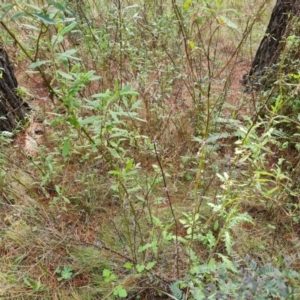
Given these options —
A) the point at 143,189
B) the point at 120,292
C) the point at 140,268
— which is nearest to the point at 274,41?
the point at 143,189

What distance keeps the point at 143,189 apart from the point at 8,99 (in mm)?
1397

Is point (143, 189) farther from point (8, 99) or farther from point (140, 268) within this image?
point (8, 99)

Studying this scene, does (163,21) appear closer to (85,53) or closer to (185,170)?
(85,53)

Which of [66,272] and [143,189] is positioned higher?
[143,189]

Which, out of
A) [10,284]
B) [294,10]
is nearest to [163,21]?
[294,10]

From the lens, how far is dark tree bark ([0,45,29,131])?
2.39 m

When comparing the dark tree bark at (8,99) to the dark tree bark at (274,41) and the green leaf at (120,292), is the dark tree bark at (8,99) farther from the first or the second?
the dark tree bark at (274,41)

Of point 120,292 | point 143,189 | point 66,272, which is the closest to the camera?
point 120,292

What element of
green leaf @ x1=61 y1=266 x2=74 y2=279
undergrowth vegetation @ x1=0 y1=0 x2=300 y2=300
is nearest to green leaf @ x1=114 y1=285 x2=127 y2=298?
undergrowth vegetation @ x1=0 y1=0 x2=300 y2=300

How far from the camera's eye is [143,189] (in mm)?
1939

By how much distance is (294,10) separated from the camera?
8.02 ft

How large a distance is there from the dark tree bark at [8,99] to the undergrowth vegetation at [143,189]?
12 cm

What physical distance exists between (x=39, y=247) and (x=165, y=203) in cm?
79

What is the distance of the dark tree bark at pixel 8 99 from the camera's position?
2391mm
